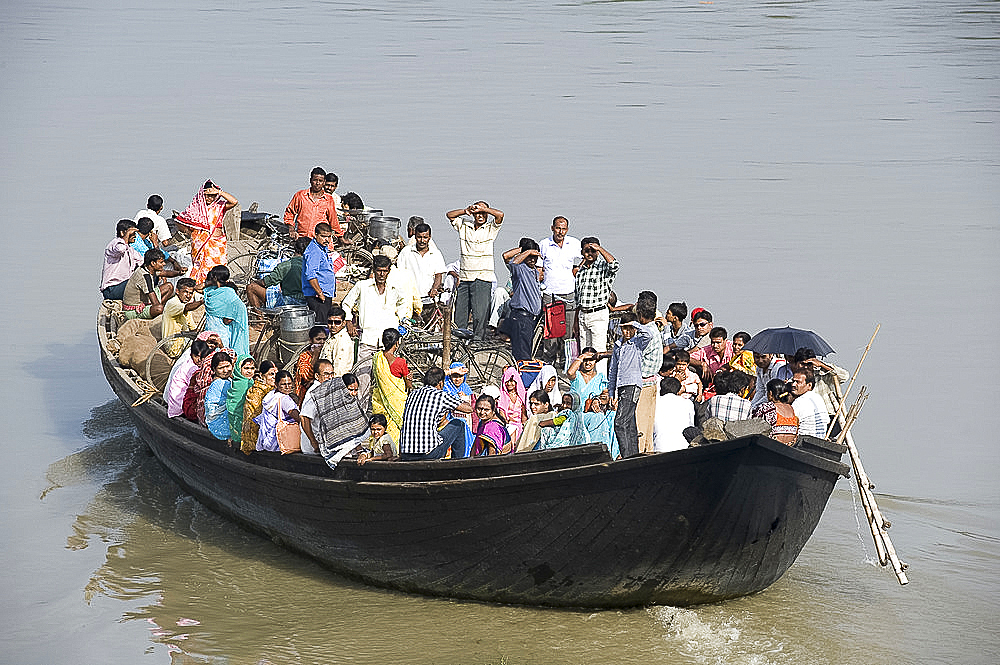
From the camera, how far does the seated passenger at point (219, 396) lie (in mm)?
9375

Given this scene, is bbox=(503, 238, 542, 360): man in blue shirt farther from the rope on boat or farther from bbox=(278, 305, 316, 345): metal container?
the rope on boat

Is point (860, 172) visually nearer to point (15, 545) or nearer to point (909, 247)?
point (909, 247)

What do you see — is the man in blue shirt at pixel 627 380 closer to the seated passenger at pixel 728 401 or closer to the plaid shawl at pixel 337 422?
the seated passenger at pixel 728 401

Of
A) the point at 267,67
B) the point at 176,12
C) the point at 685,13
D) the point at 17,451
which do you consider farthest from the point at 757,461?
the point at 176,12

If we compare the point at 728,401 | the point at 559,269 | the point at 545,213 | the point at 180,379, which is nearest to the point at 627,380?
the point at 728,401

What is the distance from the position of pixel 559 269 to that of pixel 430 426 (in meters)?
2.94

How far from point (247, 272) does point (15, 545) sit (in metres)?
3.67

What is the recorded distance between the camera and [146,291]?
38.9 ft

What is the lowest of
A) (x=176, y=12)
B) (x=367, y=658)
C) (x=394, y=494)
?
(x=367, y=658)

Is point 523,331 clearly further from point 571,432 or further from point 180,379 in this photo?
point 180,379

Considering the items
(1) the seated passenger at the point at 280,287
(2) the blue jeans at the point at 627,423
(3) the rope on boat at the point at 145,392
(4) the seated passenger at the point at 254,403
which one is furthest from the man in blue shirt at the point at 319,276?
(2) the blue jeans at the point at 627,423

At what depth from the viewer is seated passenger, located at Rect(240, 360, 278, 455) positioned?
30.2 ft

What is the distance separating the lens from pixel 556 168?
2320 cm

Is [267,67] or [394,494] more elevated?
[267,67]
